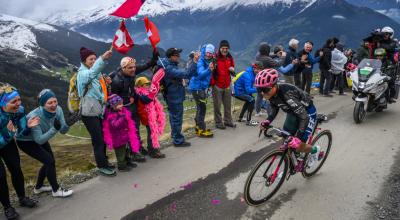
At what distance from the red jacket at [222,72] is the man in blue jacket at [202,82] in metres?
0.54

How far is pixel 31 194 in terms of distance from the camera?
22.1 feet

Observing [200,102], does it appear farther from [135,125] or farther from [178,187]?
[178,187]

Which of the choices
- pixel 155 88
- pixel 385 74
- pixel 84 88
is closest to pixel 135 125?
pixel 155 88

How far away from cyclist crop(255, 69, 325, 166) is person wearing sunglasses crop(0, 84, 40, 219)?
382cm

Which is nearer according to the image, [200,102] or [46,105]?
[46,105]

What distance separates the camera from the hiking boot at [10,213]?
18.5 feet

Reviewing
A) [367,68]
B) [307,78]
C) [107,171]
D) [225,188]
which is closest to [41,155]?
[107,171]

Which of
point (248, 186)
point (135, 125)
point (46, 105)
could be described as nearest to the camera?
point (248, 186)

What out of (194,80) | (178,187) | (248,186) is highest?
(194,80)

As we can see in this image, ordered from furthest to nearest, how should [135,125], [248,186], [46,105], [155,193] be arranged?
[135,125] < [155,193] < [46,105] < [248,186]

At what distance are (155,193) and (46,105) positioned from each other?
8.25 ft

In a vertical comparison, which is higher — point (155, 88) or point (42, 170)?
point (155, 88)

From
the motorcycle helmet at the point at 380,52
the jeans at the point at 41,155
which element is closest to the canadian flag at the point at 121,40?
the jeans at the point at 41,155

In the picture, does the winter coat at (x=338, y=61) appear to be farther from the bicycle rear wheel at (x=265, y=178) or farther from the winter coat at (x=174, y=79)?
the bicycle rear wheel at (x=265, y=178)
